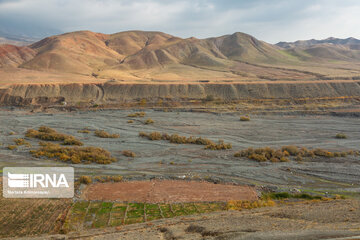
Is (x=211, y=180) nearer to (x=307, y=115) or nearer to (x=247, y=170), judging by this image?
(x=247, y=170)

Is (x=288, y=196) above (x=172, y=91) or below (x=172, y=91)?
below

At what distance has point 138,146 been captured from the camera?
28.8 meters

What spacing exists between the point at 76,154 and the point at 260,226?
1841 centimetres

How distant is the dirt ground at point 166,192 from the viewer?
16.6 metres

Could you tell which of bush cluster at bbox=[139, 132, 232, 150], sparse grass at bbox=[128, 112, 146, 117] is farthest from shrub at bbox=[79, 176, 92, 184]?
sparse grass at bbox=[128, 112, 146, 117]

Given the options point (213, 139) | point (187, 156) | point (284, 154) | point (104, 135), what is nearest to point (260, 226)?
point (187, 156)

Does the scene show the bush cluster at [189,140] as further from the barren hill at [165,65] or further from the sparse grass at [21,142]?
the barren hill at [165,65]

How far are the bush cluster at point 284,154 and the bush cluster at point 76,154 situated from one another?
12.2 m

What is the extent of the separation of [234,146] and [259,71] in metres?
67.7

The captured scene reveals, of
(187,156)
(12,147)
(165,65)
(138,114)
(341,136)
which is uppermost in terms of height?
(165,65)

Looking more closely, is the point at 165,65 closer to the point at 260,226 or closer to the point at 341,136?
the point at 341,136

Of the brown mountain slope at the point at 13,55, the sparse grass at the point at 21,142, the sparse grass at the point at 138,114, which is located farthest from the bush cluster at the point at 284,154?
the brown mountain slope at the point at 13,55

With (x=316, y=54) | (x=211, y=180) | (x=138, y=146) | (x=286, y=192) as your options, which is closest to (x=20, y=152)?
(x=138, y=146)

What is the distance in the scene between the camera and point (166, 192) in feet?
57.3
